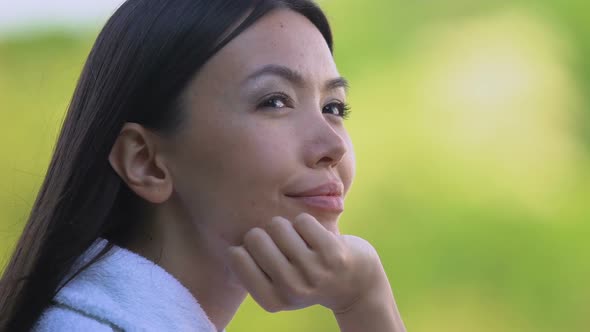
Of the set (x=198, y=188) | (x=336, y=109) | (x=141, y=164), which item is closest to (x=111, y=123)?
(x=141, y=164)

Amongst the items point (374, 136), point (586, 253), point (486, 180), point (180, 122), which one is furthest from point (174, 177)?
point (586, 253)

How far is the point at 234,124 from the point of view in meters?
1.59

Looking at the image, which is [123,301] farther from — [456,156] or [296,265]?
[456,156]

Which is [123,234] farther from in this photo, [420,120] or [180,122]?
[420,120]

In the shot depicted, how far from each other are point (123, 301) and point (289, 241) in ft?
0.98

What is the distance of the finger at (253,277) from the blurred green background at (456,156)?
3544 millimetres

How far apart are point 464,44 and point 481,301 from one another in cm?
149

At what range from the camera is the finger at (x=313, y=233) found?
58.6 inches

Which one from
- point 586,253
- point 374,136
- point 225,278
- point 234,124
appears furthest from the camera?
point 586,253

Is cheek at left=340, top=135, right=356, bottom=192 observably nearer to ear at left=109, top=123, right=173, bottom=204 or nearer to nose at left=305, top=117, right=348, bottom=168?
nose at left=305, top=117, right=348, bottom=168

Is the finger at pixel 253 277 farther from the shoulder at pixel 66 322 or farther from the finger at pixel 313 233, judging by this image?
the shoulder at pixel 66 322

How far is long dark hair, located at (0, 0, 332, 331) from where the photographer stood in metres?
1.64

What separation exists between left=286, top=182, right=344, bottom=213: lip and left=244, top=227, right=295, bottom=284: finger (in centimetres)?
9

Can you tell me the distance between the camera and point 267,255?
150 cm
